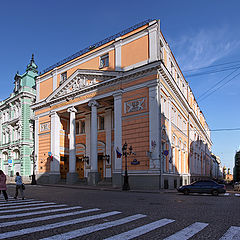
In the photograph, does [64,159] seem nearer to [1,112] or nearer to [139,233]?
[1,112]

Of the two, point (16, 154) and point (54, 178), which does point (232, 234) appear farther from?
point (16, 154)

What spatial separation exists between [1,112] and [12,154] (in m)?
11.3

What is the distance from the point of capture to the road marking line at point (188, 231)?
232 inches

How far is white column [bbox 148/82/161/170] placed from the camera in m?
23.5

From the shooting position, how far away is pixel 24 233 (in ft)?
19.7

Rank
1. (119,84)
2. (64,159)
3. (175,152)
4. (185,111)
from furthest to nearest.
Result: (185,111), (64,159), (175,152), (119,84)

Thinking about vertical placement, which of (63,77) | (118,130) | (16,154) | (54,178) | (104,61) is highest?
(104,61)

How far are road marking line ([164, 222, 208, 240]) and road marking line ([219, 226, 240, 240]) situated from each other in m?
0.70

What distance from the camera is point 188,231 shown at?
655cm

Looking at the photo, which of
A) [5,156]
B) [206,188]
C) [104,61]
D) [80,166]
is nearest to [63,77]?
[104,61]

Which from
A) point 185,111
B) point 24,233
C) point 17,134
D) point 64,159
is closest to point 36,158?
point 64,159

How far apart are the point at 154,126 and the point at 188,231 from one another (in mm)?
17862

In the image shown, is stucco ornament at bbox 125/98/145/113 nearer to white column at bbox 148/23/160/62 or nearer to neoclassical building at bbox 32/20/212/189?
neoclassical building at bbox 32/20/212/189

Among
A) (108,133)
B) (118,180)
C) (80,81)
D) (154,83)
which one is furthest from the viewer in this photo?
(108,133)
